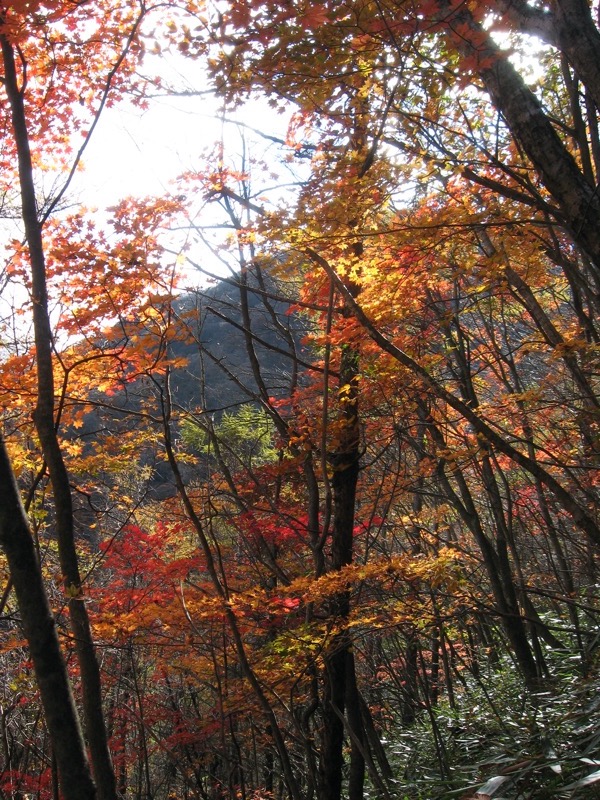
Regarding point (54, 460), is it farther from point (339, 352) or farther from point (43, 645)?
point (339, 352)

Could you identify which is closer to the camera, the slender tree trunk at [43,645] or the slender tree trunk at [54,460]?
the slender tree trunk at [43,645]

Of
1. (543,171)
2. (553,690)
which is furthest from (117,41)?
(553,690)

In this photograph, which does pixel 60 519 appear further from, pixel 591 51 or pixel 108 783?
pixel 591 51

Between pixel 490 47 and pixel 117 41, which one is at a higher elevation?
pixel 117 41

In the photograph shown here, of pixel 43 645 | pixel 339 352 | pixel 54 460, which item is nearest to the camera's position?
pixel 43 645

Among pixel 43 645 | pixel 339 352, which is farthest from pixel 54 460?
pixel 339 352

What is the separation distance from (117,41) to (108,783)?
4841 mm

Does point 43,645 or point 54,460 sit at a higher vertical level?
point 54,460

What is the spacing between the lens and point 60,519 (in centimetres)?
346

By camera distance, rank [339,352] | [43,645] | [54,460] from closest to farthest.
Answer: [43,645], [54,460], [339,352]

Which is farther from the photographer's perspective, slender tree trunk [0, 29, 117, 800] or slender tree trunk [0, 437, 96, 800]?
slender tree trunk [0, 29, 117, 800]

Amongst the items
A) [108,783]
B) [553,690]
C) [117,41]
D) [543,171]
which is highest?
[117,41]

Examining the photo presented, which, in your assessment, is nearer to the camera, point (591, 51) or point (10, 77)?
point (591, 51)

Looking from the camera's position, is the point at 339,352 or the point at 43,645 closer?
the point at 43,645
